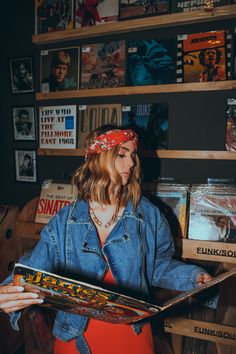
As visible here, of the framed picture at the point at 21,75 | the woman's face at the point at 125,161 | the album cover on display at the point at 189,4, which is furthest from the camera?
the framed picture at the point at 21,75

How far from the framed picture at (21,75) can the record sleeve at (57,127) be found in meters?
0.29

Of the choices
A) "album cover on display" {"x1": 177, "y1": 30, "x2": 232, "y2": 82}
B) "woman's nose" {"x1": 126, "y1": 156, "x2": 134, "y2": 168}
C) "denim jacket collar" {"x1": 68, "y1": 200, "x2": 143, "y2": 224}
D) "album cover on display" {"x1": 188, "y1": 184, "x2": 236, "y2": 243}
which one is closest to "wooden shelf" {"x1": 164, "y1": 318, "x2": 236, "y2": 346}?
"album cover on display" {"x1": 188, "y1": 184, "x2": 236, "y2": 243}

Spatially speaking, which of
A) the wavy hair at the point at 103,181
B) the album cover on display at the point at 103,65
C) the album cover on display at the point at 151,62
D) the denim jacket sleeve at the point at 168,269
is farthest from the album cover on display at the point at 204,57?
the denim jacket sleeve at the point at 168,269

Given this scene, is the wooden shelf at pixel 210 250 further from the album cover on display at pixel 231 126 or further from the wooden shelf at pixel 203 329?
the album cover on display at pixel 231 126

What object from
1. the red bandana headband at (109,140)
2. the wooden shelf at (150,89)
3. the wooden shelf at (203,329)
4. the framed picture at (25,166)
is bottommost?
the wooden shelf at (203,329)

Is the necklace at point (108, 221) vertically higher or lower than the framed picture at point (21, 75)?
lower

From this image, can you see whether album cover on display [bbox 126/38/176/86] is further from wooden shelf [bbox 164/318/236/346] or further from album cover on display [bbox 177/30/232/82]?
wooden shelf [bbox 164/318/236/346]

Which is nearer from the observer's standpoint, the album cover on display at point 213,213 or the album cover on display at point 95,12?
the album cover on display at point 213,213

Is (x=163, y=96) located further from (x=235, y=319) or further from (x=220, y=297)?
(x=235, y=319)

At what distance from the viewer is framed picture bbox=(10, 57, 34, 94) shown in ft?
7.77

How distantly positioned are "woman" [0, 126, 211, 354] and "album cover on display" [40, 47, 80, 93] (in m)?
0.98

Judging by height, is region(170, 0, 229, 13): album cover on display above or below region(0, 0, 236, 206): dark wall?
above

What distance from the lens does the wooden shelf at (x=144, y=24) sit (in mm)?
1660

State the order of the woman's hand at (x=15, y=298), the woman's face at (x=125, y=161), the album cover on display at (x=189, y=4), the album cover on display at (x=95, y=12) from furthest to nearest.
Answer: the album cover on display at (x=95, y=12), the album cover on display at (x=189, y=4), the woman's face at (x=125, y=161), the woman's hand at (x=15, y=298)
